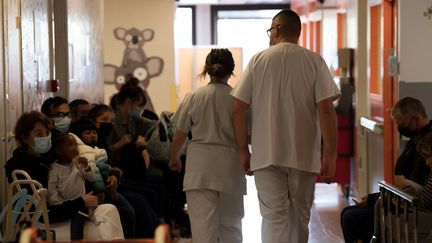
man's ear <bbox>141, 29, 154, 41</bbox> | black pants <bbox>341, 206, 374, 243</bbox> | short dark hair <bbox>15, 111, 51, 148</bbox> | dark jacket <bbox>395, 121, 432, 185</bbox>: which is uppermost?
man's ear <bbox>141, 29, 154, 41</bbox>

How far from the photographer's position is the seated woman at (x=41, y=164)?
16.1 feet

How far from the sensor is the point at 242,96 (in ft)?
17.0

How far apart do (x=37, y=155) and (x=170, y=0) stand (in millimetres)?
9278

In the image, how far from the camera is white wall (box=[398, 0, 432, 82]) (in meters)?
7.11

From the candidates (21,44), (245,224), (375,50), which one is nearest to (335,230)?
(245,224)

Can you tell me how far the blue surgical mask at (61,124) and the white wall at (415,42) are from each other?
2766mm

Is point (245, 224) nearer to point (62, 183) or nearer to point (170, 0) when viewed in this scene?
point (62, 183)

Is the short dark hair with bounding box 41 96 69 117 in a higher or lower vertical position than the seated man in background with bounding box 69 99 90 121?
higher

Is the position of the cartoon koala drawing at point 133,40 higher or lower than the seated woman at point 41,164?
higher

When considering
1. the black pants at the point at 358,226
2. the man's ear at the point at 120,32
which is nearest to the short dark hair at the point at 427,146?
the black pants at the point at 358,226

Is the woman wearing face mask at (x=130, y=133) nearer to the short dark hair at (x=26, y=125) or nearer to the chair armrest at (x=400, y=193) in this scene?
the short dark hair at (x=26, y=125)

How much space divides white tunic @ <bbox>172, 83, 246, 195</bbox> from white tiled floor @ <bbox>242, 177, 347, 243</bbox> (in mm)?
2082

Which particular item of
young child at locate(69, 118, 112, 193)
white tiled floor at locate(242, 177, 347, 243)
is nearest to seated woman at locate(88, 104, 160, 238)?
young child at locate(69, 118, 112, 193)

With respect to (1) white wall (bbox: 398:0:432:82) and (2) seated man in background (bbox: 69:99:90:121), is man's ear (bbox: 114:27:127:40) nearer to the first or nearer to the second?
(2) seated man in background (bbox: 69:99:90:121)
